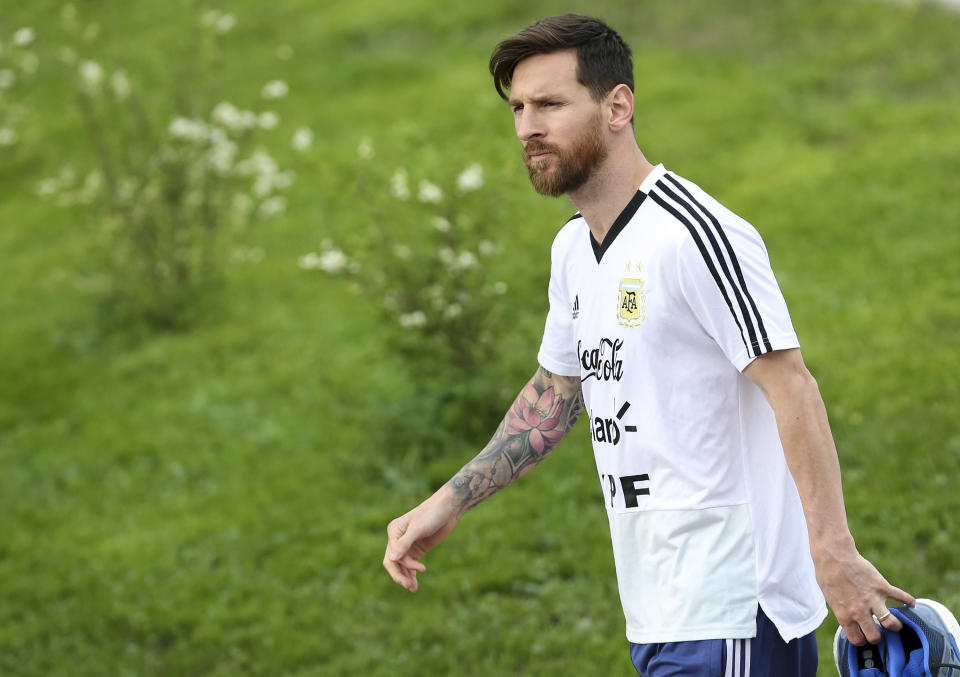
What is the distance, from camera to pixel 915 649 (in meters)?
2.72

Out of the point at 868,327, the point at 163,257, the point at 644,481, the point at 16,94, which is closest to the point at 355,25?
the point at 16,94

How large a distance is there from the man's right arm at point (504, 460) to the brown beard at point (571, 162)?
686mm

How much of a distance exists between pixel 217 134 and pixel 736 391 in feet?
28.8

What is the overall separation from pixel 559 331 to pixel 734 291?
0.74 m

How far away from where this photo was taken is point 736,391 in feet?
9.53

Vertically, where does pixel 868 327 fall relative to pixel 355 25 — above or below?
below

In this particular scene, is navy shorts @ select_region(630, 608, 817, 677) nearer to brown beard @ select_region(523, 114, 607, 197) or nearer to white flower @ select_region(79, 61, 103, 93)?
brown beard @ select_region(523, 114, 607, 197)

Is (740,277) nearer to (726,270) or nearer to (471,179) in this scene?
(726,270)

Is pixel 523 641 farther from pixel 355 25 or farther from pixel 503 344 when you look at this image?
pixel 355 25

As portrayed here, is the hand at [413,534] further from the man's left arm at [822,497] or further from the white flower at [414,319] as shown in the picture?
the white flower at [414,319]

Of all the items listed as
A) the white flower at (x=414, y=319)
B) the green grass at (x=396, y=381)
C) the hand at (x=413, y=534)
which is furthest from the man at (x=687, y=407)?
the white flower at (x=414, y=319)

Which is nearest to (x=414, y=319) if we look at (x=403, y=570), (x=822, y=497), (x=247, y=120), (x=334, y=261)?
(x=334, y=261)

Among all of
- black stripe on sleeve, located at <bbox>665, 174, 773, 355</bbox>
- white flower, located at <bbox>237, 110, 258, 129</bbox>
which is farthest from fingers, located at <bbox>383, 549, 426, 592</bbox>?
white flower, located at <bbox>237, 110, 258, 129</bbox>

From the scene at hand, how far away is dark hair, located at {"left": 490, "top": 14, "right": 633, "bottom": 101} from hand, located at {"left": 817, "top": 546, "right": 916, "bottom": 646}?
4.15 feet
